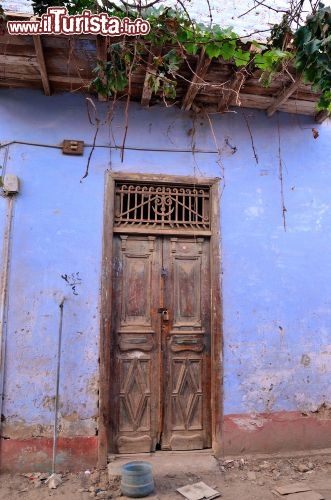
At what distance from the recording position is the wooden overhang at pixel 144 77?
353 centimetres

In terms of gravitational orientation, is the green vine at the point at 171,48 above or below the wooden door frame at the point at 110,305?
above

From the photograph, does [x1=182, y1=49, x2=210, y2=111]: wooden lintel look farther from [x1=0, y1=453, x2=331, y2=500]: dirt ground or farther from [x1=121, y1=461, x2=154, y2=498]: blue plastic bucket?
[x1=0, y1=453, x2=331, y2=500]: dirt ground

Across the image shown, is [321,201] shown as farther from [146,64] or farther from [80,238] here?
[80,238]

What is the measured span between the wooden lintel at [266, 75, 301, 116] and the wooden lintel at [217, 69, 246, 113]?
433mm

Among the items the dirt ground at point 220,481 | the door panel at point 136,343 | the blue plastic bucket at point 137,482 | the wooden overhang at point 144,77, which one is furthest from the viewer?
the door panel at point 136,343

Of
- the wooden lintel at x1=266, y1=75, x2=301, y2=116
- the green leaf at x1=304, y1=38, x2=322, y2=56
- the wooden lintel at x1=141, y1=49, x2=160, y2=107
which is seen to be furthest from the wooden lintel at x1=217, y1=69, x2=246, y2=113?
the green leaf at x1=304, y1=38, x2=322, y2=56

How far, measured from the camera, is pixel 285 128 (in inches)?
181

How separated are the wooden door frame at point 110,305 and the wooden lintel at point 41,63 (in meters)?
1.01

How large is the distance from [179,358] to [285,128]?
2.77 metres

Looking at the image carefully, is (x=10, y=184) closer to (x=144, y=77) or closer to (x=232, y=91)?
(x=144, y=77)

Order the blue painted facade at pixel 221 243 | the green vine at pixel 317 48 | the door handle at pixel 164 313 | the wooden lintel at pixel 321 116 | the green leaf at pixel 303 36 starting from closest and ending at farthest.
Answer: the green vine at pixel 317 48, the green leaf at pixel 303 36, the blue painted facade at pixel 221 243, the door handle at pixel 164 313, the wooden lintel at pixel 321 116

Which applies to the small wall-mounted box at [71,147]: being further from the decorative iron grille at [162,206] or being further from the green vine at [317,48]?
the green vine at [317,48]

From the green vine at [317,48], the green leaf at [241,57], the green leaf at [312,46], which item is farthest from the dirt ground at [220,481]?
the green leaf at [241,57]

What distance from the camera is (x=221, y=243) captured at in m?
4.26
